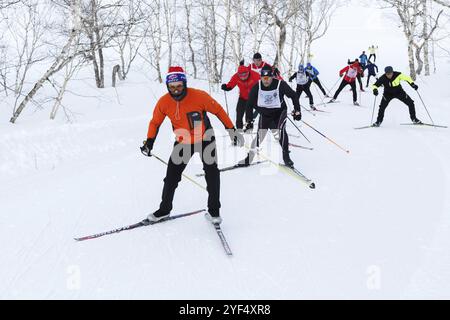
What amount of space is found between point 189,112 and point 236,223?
4.52 ft

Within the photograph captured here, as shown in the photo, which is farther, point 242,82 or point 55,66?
point 55,66

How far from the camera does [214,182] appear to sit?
3900mm

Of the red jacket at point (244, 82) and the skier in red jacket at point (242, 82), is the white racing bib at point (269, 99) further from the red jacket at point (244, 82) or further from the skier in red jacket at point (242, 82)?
the red jacket at point (244, 82)

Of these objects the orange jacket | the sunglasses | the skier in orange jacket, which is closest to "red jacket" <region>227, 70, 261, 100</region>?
the skier in orange jacket

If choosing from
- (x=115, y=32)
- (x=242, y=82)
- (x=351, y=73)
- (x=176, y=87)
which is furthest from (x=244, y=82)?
(x=351, y=73)

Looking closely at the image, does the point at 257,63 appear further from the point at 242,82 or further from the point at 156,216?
the point at 156,216

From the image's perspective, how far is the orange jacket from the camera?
12.3 feet

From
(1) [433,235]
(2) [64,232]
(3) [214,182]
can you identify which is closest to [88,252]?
(2) [64,232]

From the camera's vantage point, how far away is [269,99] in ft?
19.5

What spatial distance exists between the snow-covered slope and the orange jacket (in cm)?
105

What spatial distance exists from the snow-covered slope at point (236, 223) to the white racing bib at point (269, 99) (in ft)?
3.50
